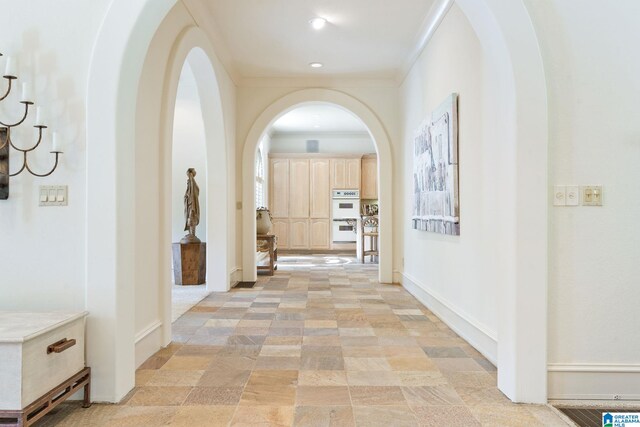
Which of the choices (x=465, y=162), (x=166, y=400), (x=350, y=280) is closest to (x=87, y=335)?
(x=166, y=400)

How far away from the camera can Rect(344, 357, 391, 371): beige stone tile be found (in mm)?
2660

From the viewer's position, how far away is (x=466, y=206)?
10.6 ft

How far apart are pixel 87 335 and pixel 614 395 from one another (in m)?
2.84

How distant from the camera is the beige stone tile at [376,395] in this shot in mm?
2182

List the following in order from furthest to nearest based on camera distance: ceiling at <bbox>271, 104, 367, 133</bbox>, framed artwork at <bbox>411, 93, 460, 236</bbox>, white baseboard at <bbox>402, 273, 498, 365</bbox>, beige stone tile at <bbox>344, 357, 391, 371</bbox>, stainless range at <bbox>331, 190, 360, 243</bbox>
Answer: stainless range at <bbox>331, 190, 360, 243</bbox> → ceiling at <bbox>271, 104, 367, 133</bbox> → framed artwork at <bbox>411, 93, 460, 236</bbox> → white baseboard at <bbox>402, 273, 498, 365</bbox> → beige stone tile at <bbox>344, 357, 391, 371</bbox>

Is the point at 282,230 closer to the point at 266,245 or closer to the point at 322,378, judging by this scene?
the point at 266,245

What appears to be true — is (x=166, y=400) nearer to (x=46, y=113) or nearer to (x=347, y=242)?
(x=46, y=113)

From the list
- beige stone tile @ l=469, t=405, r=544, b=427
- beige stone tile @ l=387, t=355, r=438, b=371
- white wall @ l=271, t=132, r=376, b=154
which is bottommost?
beige stone tile @ l=387, t=355, r=438, b=371

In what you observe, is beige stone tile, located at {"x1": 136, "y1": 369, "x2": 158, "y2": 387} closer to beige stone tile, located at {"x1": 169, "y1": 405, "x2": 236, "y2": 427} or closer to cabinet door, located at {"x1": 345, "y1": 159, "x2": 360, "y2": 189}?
beige stone tile, located at {"x1": 169, "y1": 405, "x2": 236, "y2": 427}

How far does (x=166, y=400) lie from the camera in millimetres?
2203

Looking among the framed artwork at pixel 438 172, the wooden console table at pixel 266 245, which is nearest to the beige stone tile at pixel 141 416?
the framed artwork at pixel 438 172

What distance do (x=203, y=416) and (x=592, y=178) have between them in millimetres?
2384

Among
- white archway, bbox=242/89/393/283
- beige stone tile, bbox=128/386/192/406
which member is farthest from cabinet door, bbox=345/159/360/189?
beige stone tile, bbox=128/386/192/406

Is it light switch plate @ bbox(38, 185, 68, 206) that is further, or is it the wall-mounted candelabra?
light switch plate @ bbox(38, 185, 68, 206)
